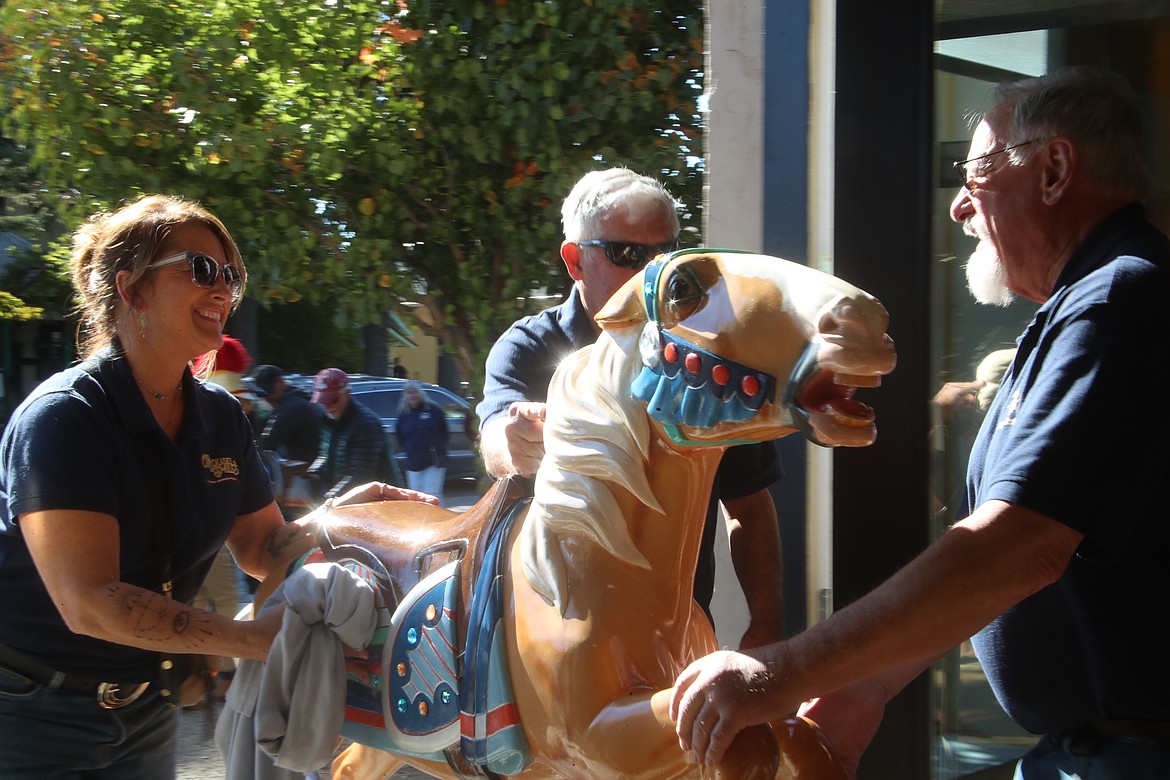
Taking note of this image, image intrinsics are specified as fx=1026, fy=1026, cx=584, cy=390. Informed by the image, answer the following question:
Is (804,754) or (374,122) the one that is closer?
(804,754)

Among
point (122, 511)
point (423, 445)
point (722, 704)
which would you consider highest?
point (122, 511)

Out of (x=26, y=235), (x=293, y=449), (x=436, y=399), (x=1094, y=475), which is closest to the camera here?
(x=1094, y=475)

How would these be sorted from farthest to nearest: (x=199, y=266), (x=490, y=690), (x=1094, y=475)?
(x=199, y=266)
(x=490, y=690)
(x=1094, y=475)

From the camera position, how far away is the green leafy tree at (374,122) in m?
4.90

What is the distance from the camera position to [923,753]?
2.60m

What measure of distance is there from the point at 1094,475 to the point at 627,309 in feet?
2.25

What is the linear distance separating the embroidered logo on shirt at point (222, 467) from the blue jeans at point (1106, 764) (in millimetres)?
1646

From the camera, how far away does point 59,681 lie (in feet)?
6.53

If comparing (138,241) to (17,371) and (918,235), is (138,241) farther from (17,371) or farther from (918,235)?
(17,371)

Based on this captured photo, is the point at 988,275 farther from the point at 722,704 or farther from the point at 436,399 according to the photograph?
the point at 436,399

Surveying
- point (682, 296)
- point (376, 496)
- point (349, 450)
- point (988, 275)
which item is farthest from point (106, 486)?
point (349, 450)

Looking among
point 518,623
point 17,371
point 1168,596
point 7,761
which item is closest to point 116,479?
point 7,761

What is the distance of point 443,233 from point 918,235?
356 cm

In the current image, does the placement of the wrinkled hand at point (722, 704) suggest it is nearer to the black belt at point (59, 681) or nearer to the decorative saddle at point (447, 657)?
the decorative saddle at point (447, 657)
